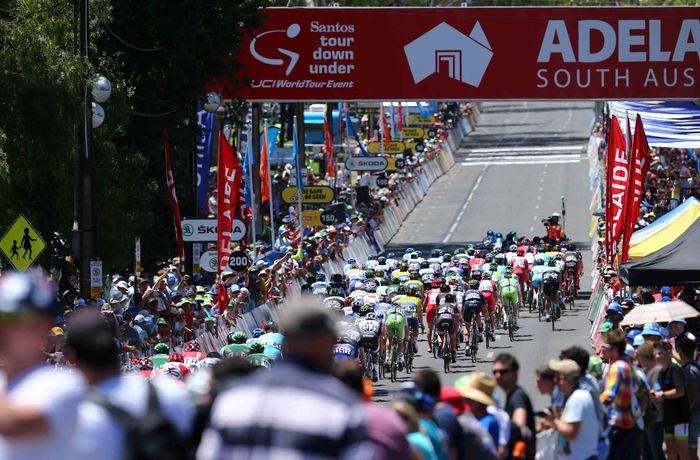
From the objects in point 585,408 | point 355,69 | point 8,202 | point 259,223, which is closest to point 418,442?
point 585,408

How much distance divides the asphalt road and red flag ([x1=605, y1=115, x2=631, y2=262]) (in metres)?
2.59

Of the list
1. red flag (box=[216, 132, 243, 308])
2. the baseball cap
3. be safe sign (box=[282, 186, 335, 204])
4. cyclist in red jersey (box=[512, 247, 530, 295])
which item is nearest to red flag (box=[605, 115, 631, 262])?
red flag (box=[216, 132, 243, 308])

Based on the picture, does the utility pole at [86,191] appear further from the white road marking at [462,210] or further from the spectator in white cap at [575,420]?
the white road marking at [462,210]

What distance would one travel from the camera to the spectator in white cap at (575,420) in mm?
10164

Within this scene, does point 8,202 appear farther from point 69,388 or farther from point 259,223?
point 259,223

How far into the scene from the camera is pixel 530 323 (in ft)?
109

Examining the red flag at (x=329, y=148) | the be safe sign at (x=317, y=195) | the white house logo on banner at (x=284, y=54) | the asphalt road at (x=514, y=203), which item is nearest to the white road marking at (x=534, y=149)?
the asphalt road at (x=514, y=203)

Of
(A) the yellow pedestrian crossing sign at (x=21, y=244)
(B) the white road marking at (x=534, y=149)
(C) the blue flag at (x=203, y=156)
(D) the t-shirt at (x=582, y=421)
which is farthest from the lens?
(B) the white road marking at (x=534, y=149)

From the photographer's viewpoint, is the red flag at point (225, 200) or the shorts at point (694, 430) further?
the red flag at point (225, 200)

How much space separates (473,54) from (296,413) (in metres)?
33.9

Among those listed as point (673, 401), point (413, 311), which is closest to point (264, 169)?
point (413, 311)

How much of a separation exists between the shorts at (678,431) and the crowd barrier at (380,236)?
10.4 metres

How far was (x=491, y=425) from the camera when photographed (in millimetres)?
9570

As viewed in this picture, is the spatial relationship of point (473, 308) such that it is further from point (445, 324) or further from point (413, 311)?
point (445, 324)
